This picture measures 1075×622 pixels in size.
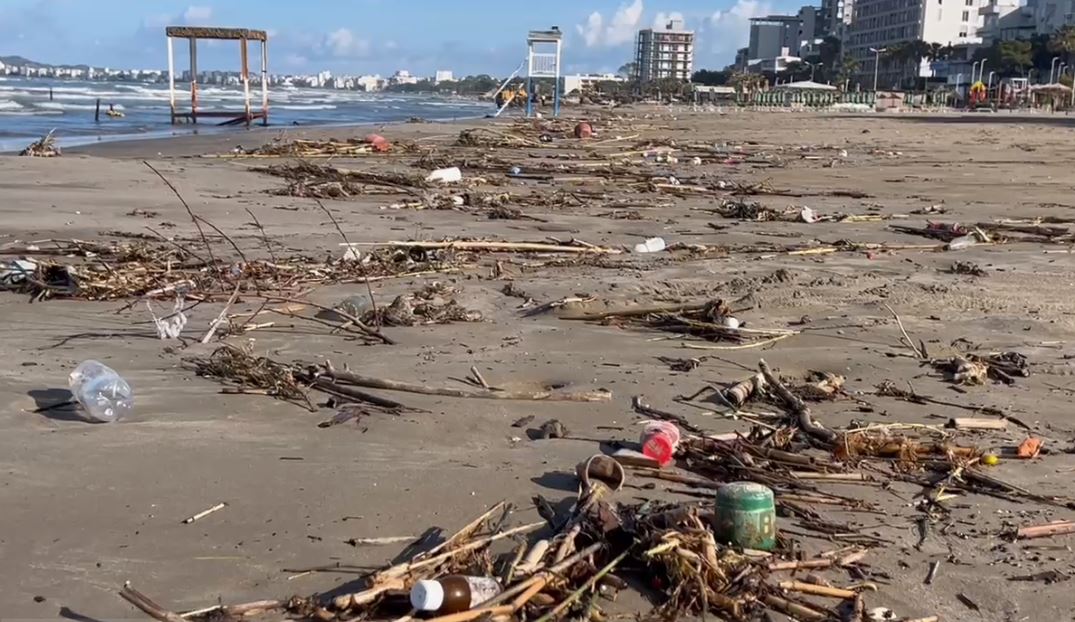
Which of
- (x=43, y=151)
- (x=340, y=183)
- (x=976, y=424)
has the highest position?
(x=43, y=151)

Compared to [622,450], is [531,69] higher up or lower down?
higher up

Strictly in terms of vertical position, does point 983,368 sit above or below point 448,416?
above

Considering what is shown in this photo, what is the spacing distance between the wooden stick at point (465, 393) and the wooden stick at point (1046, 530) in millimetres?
1911

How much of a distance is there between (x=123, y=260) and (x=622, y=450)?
496cm

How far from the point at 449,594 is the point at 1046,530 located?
6.82 ft

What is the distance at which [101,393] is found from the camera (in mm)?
4324

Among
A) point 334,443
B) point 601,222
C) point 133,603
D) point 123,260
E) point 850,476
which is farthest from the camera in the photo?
point 601,222

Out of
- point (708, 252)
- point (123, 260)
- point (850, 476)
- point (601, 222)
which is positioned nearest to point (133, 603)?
point (850, 476)

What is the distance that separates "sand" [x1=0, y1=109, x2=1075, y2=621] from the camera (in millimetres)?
3096

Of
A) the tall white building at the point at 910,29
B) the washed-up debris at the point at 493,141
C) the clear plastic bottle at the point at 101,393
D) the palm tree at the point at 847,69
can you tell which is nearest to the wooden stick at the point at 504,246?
the clear plastic bottle at the point at 101,393

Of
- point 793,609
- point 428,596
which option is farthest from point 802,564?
point 428,596

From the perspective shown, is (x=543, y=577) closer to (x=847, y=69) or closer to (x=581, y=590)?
(x=581, y=590)

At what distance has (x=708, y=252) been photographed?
880 centimetres

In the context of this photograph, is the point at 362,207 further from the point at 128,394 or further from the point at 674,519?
the point at 674,519
